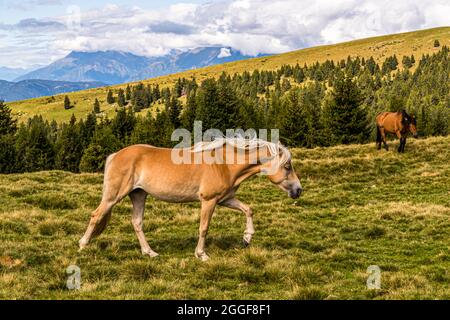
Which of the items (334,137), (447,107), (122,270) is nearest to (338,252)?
(122,270)

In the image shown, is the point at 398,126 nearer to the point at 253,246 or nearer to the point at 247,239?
the point at 253,246

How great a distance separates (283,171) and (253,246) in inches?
79.9

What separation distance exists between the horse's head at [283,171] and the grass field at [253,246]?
5.18ft

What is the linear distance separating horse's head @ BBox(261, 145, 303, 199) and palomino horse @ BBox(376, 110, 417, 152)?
805 inches

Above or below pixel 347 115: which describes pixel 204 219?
below

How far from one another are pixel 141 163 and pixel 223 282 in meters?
3.39

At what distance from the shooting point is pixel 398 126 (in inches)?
1141

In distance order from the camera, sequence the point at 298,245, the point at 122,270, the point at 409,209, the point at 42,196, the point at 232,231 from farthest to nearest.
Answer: the point at 42,196 → the point at 409,209 → the point at 232,231 → the point at 298,245 → the point at 122,270

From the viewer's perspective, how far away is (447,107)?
137 m
